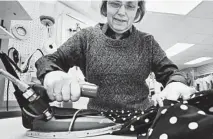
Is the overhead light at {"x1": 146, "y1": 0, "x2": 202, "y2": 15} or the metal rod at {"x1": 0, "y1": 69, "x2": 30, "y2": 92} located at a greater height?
the overhead light at {"x1": 146, "y1": 0, "x2": 202, "y2": 15}

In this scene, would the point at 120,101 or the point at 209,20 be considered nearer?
the point at 120,101

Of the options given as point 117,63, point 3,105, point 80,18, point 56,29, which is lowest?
point 3,105

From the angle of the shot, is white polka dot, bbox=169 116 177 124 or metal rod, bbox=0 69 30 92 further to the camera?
metal rod, bbox=0 69 30 92

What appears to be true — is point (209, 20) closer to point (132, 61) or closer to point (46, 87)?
point (132, 61)

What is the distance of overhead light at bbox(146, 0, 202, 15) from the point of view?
305 cm

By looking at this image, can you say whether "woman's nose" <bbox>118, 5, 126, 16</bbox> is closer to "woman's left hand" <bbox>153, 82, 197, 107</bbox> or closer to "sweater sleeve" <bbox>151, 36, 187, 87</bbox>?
"sweater sleeve" <bbox>151, 36, 187, 87</bbox>

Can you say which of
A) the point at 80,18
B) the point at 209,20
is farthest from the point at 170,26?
the point at 80,18

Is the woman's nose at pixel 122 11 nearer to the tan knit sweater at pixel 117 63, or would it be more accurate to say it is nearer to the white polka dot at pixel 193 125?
the tan knit sweater at pixel 117 63

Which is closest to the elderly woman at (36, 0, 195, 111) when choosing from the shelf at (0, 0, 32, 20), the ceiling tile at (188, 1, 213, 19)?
A: the shelf at (0, 0, 32, 20)

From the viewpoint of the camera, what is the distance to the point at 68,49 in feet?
2.83

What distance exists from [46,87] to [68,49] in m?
0.33

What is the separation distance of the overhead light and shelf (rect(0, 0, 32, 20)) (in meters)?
1.95

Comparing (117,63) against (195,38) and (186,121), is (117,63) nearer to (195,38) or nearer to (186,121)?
(186,121)

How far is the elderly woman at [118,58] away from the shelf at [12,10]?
0.66 metres
